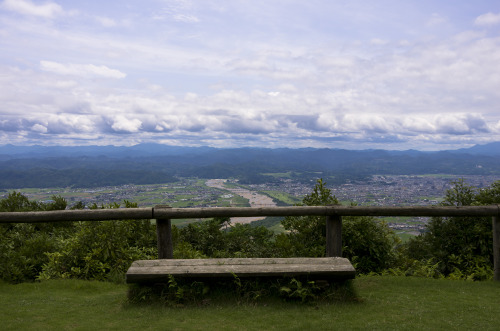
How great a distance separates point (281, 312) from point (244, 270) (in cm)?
67

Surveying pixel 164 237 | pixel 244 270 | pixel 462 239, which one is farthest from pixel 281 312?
pixel 462 239

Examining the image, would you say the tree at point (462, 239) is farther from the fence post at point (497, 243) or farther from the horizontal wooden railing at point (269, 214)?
the horizontal wooden railing at point (269, 214)

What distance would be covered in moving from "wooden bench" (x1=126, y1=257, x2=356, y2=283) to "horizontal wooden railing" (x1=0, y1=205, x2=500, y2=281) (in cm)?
73

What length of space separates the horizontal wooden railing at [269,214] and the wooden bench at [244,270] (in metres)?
0.73

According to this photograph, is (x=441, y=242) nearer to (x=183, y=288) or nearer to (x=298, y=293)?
(x=298, y=293)

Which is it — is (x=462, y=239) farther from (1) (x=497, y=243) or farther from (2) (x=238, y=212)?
(2) (x=238, y=212)

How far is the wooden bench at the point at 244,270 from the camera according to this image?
3861 mm

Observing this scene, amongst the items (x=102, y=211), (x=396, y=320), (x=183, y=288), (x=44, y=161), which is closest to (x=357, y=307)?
(x=396, y=320)

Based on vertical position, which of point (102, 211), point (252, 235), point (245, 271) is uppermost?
point (102, 211)

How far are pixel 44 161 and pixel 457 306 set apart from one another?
7390 inches

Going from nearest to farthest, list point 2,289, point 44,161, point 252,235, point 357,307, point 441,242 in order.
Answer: point 357,307 → point 2,289 → point 441,242 → point 252,235 → point 44,161

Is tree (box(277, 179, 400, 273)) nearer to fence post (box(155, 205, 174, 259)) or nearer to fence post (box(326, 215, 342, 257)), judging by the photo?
fence post (box(326, 215, 342, 257))

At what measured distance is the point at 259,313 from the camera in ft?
11.8

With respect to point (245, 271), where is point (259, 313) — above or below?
below
